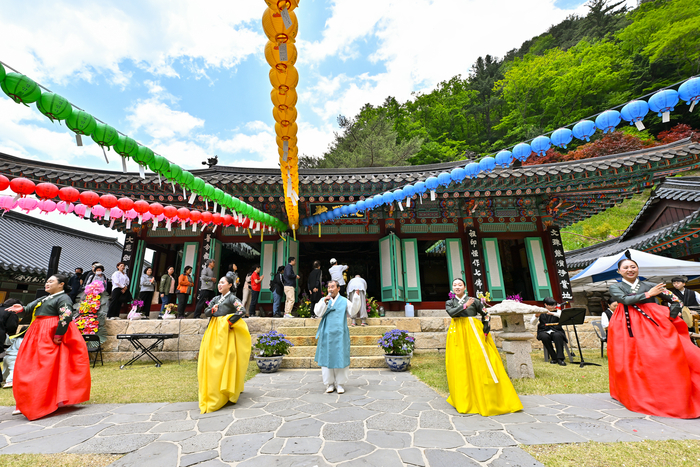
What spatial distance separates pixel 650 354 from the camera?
3.45 metres

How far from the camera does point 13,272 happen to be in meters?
10.4

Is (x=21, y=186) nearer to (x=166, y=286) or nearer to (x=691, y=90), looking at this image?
(x=166, y=286)

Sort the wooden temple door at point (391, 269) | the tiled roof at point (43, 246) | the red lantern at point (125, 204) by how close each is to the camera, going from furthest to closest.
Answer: the tiled roof at point (43, 246), the wooden temple door at point (391, 269), the red lantern at point (125, 204)

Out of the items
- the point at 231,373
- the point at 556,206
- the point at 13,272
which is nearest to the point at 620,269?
the point at 231,373

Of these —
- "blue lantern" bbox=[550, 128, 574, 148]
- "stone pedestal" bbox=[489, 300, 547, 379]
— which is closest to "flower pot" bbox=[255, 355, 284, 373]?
"stone pedestal" bbox=[489, 300, 547, 379]

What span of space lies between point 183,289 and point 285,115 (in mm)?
7294

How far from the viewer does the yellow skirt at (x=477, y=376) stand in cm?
356

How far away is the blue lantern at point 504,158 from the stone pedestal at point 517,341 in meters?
2.46

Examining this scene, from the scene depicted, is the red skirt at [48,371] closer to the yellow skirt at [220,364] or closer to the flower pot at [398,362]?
the yellow skirt at [220,364]

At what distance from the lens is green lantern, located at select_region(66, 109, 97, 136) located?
11.8 feet

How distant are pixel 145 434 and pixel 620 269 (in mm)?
5949

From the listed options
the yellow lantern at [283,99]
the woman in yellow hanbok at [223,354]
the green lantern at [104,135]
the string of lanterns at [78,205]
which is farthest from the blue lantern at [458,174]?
the green lantern at [104,135]

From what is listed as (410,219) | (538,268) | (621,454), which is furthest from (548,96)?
(621,454)

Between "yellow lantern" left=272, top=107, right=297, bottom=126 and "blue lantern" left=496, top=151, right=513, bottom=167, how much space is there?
3439mm
